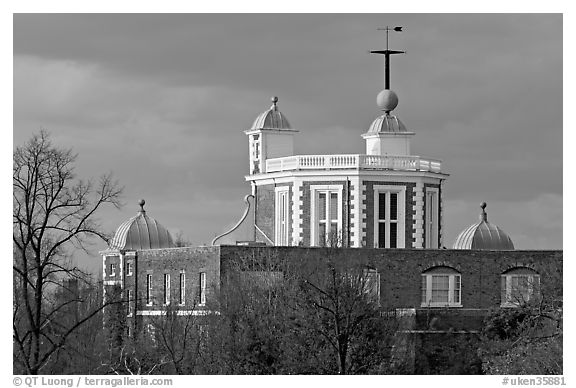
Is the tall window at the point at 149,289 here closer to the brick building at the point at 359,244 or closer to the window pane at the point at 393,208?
the brick building at the point at 359,244

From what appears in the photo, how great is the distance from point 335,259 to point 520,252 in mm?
8879

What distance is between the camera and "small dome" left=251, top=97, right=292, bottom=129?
84688mm

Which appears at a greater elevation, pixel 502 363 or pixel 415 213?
pixel 415 213

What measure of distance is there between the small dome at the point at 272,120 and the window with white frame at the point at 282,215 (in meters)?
4.05

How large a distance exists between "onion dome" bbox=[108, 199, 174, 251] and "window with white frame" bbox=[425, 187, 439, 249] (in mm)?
13614

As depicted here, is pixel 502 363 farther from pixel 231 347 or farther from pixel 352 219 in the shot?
pixel 352 219

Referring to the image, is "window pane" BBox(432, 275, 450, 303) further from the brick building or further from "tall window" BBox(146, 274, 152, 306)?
"tall window" BBox(146, 274, 152, 306)

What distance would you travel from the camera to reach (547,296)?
6900 cm

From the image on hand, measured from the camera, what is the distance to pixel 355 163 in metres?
79.9

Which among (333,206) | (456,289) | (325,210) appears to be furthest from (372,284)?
(325,210)

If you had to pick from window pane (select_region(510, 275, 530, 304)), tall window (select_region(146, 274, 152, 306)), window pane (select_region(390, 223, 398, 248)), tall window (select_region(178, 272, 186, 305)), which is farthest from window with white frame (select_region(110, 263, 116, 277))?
window pane (select_region(510, 275, 530, 304))

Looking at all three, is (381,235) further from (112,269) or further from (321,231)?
(112,269)
